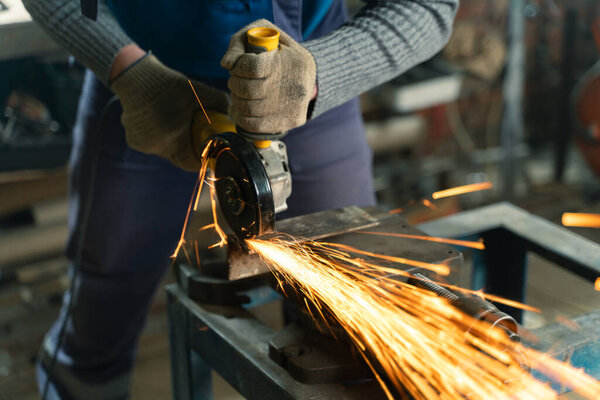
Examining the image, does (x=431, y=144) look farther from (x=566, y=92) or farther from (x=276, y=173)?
(x=276, y=173)

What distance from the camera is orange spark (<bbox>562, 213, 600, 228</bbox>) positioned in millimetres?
3889

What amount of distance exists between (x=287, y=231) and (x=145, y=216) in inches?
23.7

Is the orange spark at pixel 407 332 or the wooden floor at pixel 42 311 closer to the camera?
the orange spark at pixel 407 332

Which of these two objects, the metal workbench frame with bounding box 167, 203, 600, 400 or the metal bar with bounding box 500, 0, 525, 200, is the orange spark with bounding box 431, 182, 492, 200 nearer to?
the metal bar with bounding box 500, 0, 525, 200

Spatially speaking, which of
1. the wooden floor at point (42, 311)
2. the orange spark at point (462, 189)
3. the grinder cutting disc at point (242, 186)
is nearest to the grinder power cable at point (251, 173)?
the grinder cutting disc at point (242, 186)

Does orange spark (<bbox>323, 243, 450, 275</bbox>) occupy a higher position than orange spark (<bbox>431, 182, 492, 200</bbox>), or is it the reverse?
orange spark (<bbox>323, 243, 450, 275</bbox>)

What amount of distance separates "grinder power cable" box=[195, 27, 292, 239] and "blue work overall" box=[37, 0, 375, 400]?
37 centimetres

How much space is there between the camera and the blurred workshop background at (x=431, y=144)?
2.69m

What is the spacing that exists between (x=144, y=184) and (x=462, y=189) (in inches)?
100

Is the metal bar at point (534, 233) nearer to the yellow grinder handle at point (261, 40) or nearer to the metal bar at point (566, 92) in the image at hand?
the yellow grinder handle at point (261, 40)

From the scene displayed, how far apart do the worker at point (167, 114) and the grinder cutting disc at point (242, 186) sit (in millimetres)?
74

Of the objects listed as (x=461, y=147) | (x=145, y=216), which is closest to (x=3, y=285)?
(x=145, y=216)

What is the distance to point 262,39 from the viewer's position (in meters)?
1.13

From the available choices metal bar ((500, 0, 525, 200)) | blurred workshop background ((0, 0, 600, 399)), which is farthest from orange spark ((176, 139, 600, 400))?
metal bar ((500, 0, 525, 200))
